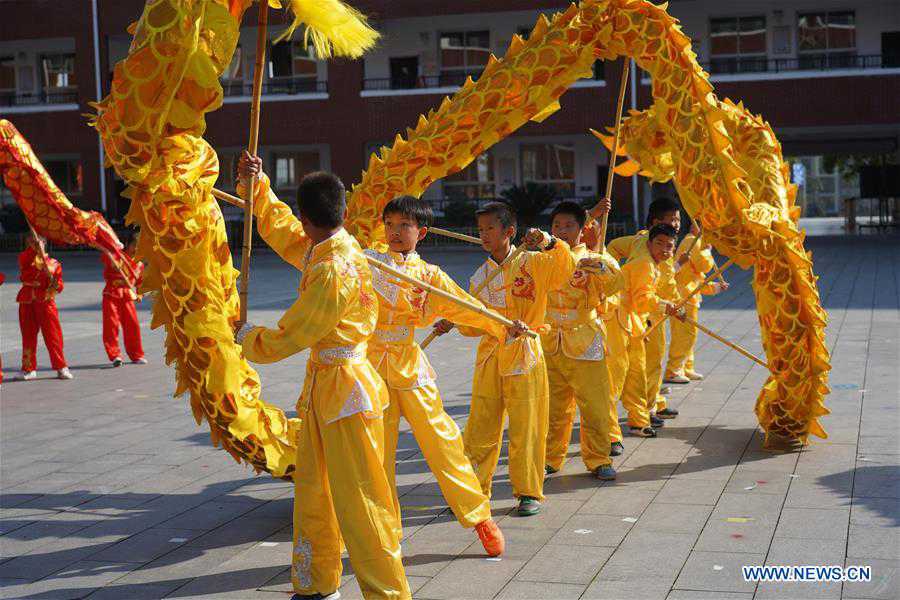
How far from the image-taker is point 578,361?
251 inches

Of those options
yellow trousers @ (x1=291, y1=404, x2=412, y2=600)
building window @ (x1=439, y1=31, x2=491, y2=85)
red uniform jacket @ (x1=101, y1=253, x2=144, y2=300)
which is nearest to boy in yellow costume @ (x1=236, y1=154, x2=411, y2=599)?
yellow trousers @ (x1=291, y1=404, x2=412, y2=600)

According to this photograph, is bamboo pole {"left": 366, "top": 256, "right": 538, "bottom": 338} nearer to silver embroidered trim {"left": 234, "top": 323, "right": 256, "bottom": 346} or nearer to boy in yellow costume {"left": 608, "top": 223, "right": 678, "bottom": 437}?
silver embroidered trim {"left": 234, "top": 323, "right": 256, "bottom": 346}

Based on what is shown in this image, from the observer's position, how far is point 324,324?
4.13 metres

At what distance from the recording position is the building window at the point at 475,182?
30639 mm

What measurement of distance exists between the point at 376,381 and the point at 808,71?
24.6m

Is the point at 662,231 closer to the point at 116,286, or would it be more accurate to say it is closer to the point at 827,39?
the point at 116,286

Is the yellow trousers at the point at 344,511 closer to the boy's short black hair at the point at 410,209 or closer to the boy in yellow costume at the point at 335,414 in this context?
the boy in yellow costume at the point at 335,414

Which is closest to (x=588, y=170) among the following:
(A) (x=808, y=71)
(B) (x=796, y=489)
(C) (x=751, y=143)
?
(A) (x=808, y=71)

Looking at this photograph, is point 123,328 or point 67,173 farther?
point 67,173

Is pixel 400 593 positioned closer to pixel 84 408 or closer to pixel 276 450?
pixel 276 450

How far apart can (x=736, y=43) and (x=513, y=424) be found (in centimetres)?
2424

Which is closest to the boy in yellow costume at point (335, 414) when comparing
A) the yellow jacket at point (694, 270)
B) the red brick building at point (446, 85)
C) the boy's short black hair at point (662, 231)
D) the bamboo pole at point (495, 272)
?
the bamboo pole at point (495, 272)

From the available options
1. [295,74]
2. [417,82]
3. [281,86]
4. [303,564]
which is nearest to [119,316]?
[303,564]

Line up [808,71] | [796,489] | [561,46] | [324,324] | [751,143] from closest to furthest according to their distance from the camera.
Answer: [324,324], [796,489], [561,46], [751,143], [808,71]
